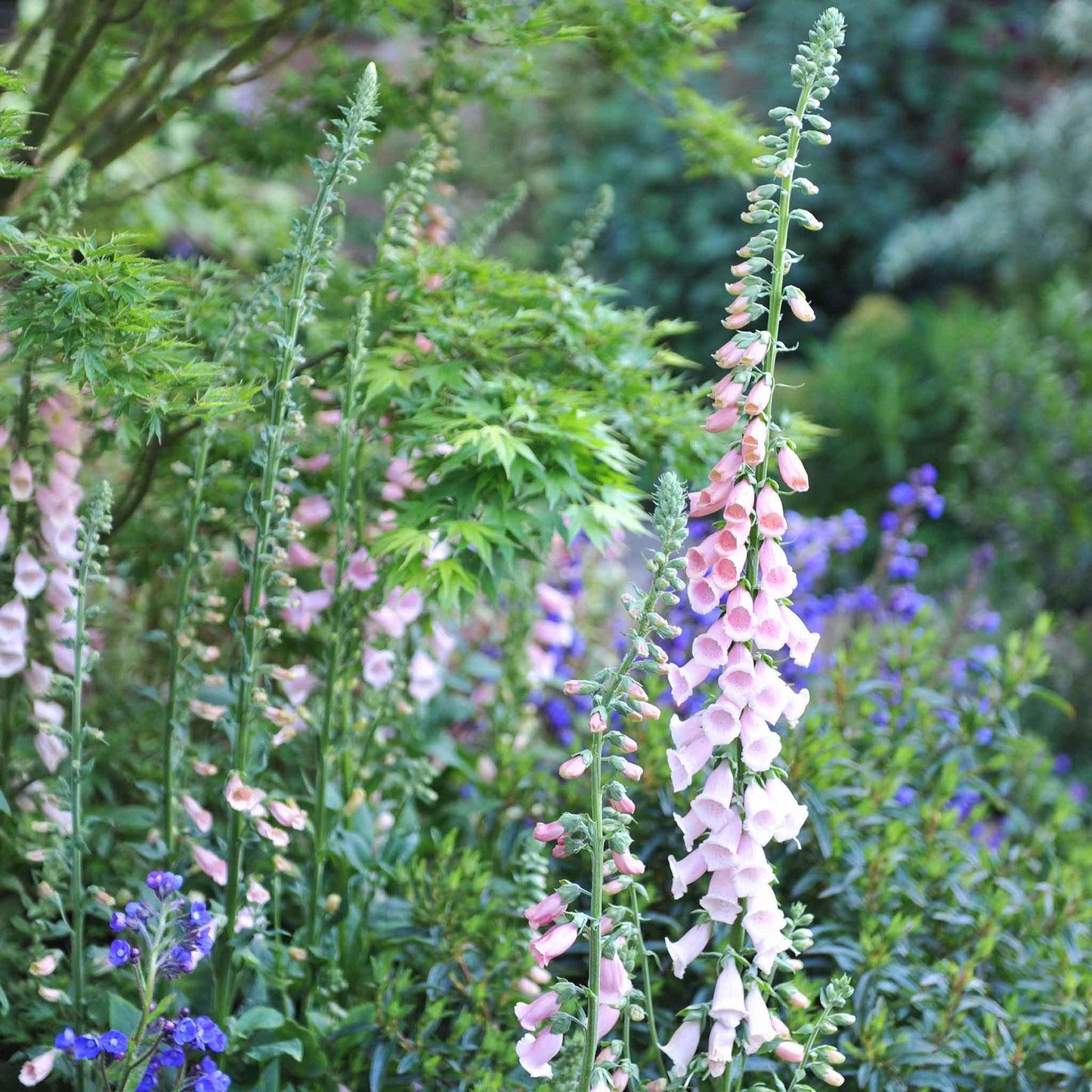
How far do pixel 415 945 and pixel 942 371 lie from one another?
603cm

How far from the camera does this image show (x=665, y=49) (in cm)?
294

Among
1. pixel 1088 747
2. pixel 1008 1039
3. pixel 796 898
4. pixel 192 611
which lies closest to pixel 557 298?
→ pixel 192 611

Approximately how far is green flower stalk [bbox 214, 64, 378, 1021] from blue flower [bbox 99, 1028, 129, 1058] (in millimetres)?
368

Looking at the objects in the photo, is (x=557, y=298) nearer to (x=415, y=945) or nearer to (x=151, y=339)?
(x=151, y=339)

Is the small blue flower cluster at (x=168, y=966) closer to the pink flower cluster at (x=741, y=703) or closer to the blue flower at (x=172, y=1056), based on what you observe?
the blue flower at (x=172, y=1056)

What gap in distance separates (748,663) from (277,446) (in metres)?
0.95

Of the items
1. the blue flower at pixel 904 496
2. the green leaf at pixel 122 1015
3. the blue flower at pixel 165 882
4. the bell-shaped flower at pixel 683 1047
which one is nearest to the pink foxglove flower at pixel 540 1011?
the bell-shaped flower at pixel 683 1047

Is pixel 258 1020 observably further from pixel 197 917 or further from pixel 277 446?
pixel 277 446

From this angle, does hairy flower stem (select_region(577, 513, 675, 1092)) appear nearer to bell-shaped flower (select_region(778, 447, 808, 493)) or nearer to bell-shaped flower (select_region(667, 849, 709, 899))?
bell-shaped flower (select_region(667, 849, 709, 899))

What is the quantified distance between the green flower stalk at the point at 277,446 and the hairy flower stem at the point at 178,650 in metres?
0.16

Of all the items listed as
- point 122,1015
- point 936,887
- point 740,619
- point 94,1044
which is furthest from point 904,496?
point 94,1044

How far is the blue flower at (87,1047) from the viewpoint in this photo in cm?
183

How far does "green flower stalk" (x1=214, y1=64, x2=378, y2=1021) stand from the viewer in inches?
79.0

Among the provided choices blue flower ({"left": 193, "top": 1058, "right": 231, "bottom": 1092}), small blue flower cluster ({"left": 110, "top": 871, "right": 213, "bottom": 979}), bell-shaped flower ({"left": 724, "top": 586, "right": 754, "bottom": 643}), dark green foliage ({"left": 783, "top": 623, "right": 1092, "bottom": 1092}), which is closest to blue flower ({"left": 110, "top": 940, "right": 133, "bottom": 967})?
small blue flower cluster ({"left": 110, "top": 871, "right": 213, "bottom": 979})
